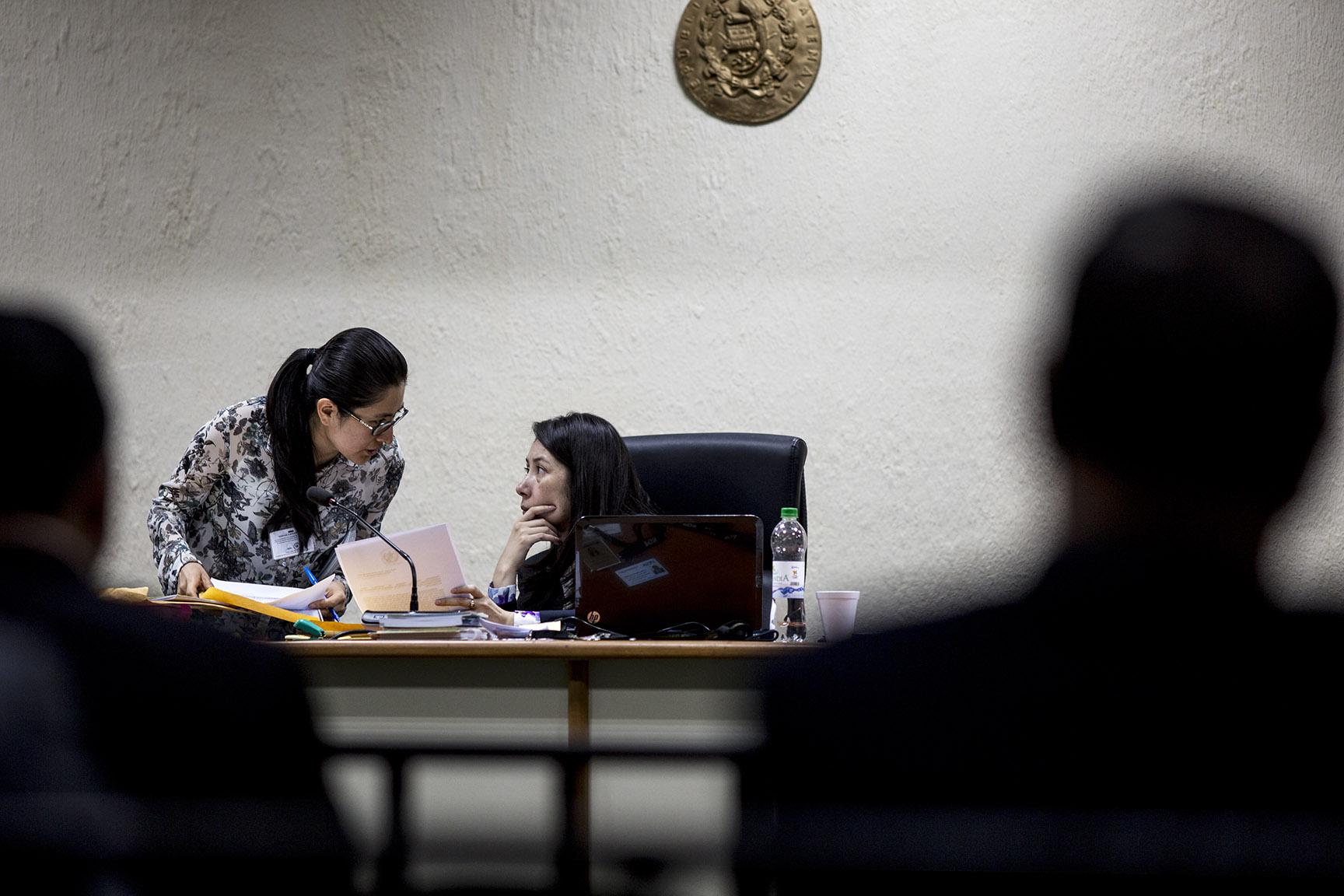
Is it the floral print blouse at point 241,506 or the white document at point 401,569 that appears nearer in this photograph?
the white document at point 401,569

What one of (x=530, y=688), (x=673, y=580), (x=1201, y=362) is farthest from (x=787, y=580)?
(x=1201, y=362)

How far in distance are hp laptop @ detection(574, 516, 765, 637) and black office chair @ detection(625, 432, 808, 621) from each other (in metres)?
0.51

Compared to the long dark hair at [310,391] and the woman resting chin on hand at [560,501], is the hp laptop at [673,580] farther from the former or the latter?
the long dark hair at [310,391]

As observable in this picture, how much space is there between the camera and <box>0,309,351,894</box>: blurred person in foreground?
58 cm

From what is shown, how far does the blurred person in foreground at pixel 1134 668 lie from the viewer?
56 centimetres

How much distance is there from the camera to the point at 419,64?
3.81 m

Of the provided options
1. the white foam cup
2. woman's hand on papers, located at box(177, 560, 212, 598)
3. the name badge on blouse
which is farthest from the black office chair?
woman's hand on papers, located at box(177, 560, 212, 598)

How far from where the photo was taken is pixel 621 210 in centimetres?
379

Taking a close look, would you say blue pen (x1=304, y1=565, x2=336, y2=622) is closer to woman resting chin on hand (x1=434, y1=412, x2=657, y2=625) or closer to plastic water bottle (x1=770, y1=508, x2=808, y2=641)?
woman resting chin on hand (x1=434, y1=412, x2=657, y2=625)

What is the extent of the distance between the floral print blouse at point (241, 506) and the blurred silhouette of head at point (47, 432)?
7.08 feet

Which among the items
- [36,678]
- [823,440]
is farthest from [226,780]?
[823,440]

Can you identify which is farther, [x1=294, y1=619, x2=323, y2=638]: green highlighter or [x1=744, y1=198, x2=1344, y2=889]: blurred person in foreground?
[x1=294, y1=619, x2=323, y2=638]: green highlighter

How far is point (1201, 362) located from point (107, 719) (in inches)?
25.4

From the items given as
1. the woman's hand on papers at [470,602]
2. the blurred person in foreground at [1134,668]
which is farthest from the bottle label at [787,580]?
the blurred person in foreground at [1134,668]
